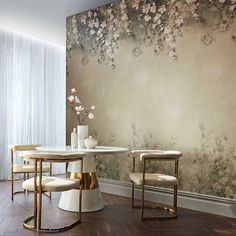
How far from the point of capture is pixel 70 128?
5105mm

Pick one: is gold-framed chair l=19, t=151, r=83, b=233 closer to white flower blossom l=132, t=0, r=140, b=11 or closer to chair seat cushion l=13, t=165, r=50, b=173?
chair seat cushion l=13, t=165, r=50, b=173

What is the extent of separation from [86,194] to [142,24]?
2.25 meters

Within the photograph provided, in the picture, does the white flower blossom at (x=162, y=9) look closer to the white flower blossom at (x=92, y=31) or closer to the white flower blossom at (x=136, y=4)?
the white flower blossom at (x=136, y=4)

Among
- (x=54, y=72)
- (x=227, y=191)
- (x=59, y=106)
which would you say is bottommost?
(x=227, y=191)

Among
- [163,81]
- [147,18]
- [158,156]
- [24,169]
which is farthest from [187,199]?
[147,18]

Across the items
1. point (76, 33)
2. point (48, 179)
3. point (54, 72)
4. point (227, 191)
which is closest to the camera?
point (48, 179)

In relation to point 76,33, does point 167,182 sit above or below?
below

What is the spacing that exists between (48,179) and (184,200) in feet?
5.34

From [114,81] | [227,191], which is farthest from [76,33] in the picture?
[227,191]

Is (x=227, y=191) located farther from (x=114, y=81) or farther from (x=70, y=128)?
(x=70, y=128)

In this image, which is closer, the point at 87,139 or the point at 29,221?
the point at 29,221

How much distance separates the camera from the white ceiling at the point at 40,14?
4570 millimetres

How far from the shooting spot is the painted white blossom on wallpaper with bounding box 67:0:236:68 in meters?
3.62

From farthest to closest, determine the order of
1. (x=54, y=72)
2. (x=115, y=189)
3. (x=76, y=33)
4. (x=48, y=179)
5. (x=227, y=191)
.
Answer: (x=54, y=72)
(x=76, y=33)
(x=115, y=189)
(x=227, y=191)
(x=48, y=179)
